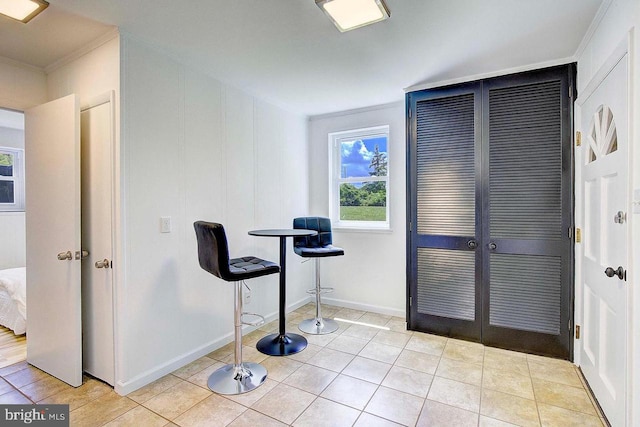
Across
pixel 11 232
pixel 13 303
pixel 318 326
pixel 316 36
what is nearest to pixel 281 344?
pixel 318 326

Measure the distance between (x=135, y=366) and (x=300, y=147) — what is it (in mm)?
2901

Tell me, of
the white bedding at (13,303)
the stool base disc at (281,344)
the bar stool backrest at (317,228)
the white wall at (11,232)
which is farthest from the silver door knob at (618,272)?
the white wall at (11,232)

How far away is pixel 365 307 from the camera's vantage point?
3816mm

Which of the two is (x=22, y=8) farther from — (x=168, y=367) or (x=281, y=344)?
(x=281, y=344)

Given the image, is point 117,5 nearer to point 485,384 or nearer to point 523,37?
point 523,37

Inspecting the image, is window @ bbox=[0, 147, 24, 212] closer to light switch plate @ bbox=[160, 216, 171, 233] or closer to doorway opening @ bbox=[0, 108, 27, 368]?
doorway opening @ bbox=[0, 108, 27, 368]

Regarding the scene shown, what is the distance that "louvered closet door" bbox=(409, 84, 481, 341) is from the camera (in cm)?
287

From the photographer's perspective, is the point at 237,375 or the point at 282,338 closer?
the point at 237,375

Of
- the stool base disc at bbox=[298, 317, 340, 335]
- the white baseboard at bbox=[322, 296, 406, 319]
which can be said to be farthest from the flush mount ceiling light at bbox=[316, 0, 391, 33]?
the white baseboard at bbox=[322, 296, 406, 319]

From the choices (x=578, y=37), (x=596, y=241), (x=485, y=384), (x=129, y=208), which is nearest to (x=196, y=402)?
(x=129, y=208)

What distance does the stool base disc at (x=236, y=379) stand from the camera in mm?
2170

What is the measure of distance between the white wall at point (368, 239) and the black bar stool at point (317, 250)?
424 mm

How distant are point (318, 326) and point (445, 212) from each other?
1.75 meters

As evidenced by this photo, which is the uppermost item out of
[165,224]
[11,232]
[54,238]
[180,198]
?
[180,198]
